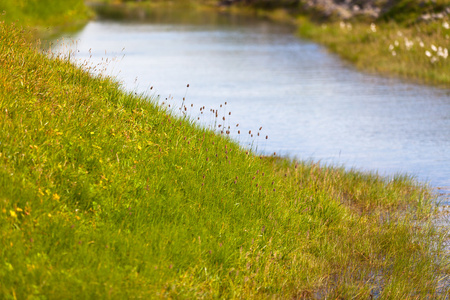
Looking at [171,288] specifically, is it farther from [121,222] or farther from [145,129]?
[145,129]

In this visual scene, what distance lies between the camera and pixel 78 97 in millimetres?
7500

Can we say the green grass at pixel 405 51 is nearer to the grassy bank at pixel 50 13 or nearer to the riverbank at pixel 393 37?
the riverbank at pixel 393 37

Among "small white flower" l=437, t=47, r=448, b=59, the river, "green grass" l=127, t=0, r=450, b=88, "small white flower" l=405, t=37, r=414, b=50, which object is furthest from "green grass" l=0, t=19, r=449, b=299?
"small white flower" l=405, t=37, r=414, b=50

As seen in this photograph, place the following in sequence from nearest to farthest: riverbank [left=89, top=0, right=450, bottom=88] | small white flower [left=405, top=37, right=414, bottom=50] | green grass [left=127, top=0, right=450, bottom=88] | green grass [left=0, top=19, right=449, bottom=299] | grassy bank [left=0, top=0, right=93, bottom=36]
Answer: green grass [left=0, top=19, right=449, bottom=299]
green grass [left=127, top=0, right=450, bottom=88]
riverbank [left=89, top=0, right=450, bottom=88]
small white flower [left=405, top=37, right=414, bottom=50]
grassy bank [left=0, top=0, right=93, bottom=36]

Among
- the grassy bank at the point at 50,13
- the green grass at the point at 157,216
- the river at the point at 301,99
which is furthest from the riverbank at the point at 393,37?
the grassy bank at the point at 50,13

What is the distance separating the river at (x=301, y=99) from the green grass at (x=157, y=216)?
1.19m

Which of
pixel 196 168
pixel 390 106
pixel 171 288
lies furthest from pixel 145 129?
pixel 390 106

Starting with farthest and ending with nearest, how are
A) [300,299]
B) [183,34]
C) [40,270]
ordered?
[183,34] → [300,299] → [40,270]

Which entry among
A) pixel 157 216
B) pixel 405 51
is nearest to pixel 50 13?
pixel 405 51

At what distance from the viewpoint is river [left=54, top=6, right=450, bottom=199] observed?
1142cm

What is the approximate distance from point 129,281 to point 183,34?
3433 centimetres

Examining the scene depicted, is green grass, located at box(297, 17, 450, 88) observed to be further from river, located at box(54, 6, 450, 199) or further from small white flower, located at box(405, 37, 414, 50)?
river, located at box(54, 6, 450, 199)

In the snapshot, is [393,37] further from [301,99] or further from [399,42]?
[301,99]

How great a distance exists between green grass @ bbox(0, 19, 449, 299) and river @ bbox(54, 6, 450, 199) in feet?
3.92
